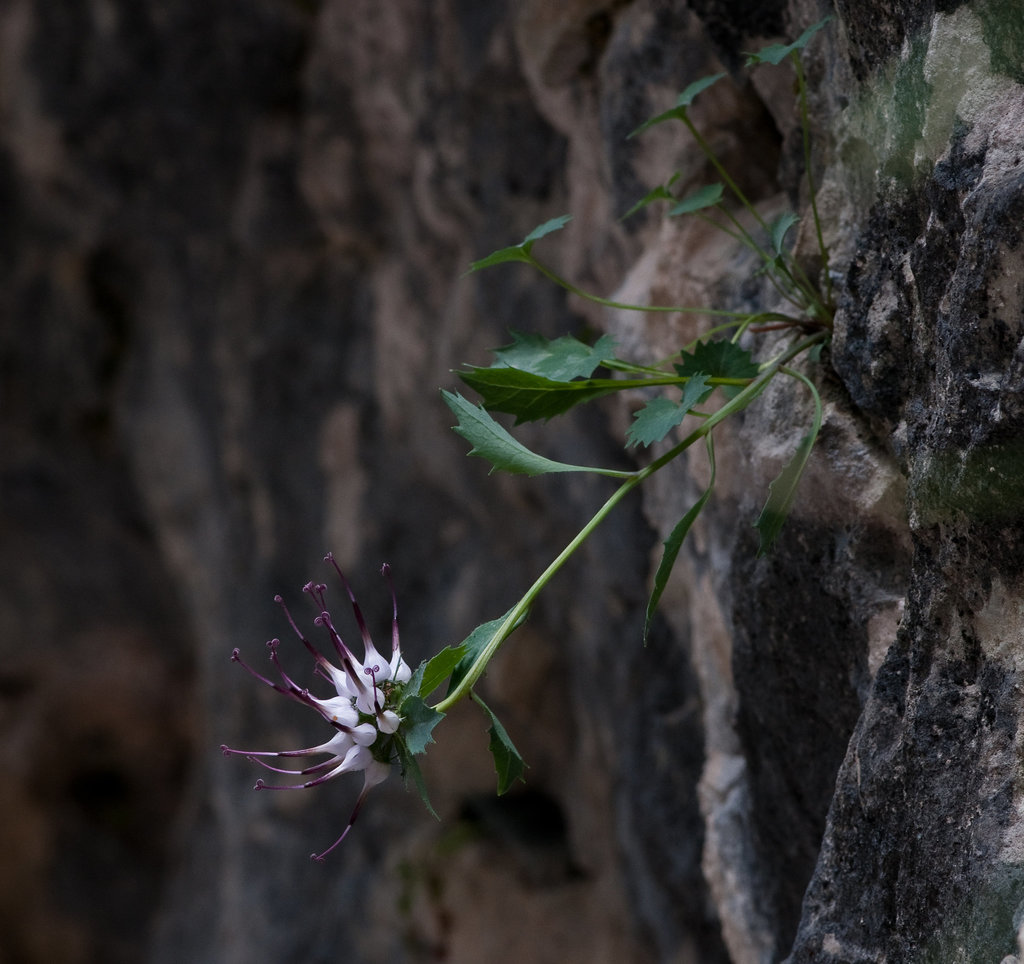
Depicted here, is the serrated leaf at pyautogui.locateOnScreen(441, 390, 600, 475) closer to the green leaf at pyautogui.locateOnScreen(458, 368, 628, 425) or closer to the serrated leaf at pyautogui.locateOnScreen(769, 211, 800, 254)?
the green leaf at pyautogui.locateOnScreen(458, 368, 628, 425)

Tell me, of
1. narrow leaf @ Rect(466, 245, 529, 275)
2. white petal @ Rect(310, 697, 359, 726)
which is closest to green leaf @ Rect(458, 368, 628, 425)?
narrow leaf @ Rect(466, 245, 529, 275)

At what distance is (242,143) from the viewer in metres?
2.36

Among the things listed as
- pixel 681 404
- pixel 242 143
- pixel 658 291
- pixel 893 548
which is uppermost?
pixel 242 143

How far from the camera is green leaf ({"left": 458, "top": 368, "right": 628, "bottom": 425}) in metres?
0.75

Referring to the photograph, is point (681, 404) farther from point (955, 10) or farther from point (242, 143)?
point (242, 143)

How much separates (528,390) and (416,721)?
0.24 metres

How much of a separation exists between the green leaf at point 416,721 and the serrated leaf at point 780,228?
411 mm

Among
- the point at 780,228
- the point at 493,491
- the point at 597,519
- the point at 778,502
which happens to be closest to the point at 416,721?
the point at 597,519

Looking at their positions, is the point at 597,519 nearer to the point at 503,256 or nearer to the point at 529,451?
the point at 529,451

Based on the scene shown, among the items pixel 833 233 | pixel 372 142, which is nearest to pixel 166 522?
pixel 372 142

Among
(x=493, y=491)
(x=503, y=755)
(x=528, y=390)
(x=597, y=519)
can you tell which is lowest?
(x=503, y=755)

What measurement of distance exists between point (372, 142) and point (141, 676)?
186 cm

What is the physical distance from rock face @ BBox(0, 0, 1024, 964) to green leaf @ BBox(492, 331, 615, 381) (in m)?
0.17

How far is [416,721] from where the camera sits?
65 cm
